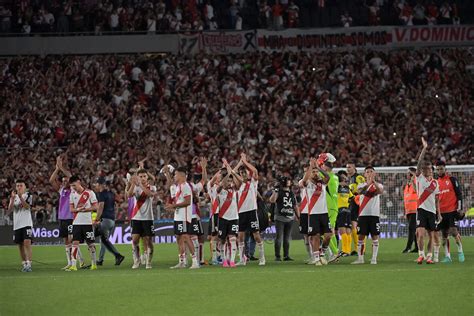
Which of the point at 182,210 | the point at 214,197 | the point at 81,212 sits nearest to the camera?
the point at 182,210

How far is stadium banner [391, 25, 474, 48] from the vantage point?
159ft

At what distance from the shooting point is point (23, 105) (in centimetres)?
4341

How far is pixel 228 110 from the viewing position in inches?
1737

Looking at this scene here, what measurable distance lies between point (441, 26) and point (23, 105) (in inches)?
777

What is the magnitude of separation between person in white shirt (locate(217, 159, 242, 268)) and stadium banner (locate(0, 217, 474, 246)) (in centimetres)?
1262

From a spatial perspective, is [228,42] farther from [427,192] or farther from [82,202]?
[427,192]

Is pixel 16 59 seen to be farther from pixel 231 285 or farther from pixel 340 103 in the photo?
pixel 231 285

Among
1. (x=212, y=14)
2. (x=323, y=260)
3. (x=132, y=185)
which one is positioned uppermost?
(x=212, y=14)

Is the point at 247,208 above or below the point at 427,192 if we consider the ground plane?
below

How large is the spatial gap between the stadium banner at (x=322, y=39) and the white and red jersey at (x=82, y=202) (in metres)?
24.7

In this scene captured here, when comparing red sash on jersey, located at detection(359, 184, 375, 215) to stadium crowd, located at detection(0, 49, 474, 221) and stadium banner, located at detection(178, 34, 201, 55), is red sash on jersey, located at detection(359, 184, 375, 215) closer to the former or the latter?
stadium crowd, located at detection(0, 49, 474, 221)

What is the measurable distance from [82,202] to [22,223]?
151 cm

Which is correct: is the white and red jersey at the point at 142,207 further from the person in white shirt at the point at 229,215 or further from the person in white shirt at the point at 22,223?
the person in white shirt at the point at 22,223

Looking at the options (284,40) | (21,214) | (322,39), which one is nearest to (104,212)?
(21,214)
